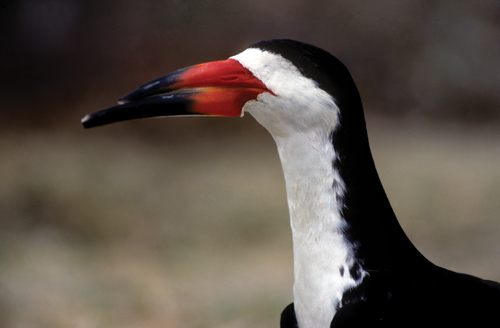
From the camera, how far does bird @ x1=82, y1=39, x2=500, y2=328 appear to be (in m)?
0.89

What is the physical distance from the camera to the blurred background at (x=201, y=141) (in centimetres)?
221

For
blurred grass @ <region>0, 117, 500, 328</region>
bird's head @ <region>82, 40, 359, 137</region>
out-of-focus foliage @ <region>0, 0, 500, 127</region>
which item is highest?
out-of-focus foliage @ <region>0, 0, 500, 127</region>

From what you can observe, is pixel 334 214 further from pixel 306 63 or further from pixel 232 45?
pixel 232 45

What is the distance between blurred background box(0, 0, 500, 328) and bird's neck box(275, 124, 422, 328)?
3.91 feet

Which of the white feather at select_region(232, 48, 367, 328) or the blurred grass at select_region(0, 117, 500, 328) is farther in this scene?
the blurred grass at select_region(0, 117, 500, 328)

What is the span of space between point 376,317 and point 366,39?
1.88 metres

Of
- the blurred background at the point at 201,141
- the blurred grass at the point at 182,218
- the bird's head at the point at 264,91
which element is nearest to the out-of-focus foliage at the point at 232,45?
the blurred background at the point at 201,141

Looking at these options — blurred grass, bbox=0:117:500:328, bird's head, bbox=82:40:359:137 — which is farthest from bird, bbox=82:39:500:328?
blurred grass, bbox=0:117:500:328

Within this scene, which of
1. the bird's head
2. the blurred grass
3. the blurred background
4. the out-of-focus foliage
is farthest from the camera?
the out-of-focus foliage

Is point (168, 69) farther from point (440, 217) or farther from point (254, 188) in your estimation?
point (440, 217)

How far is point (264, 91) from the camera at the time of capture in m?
0.91

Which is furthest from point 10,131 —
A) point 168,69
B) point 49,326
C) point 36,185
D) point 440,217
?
point 440,217

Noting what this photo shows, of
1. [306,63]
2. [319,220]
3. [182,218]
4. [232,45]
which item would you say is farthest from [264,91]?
[232,45]

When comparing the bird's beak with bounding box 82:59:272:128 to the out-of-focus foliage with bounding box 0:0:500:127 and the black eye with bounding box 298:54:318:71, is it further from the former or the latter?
the out-of-focus foliage with bounding box 0:0:500:127
